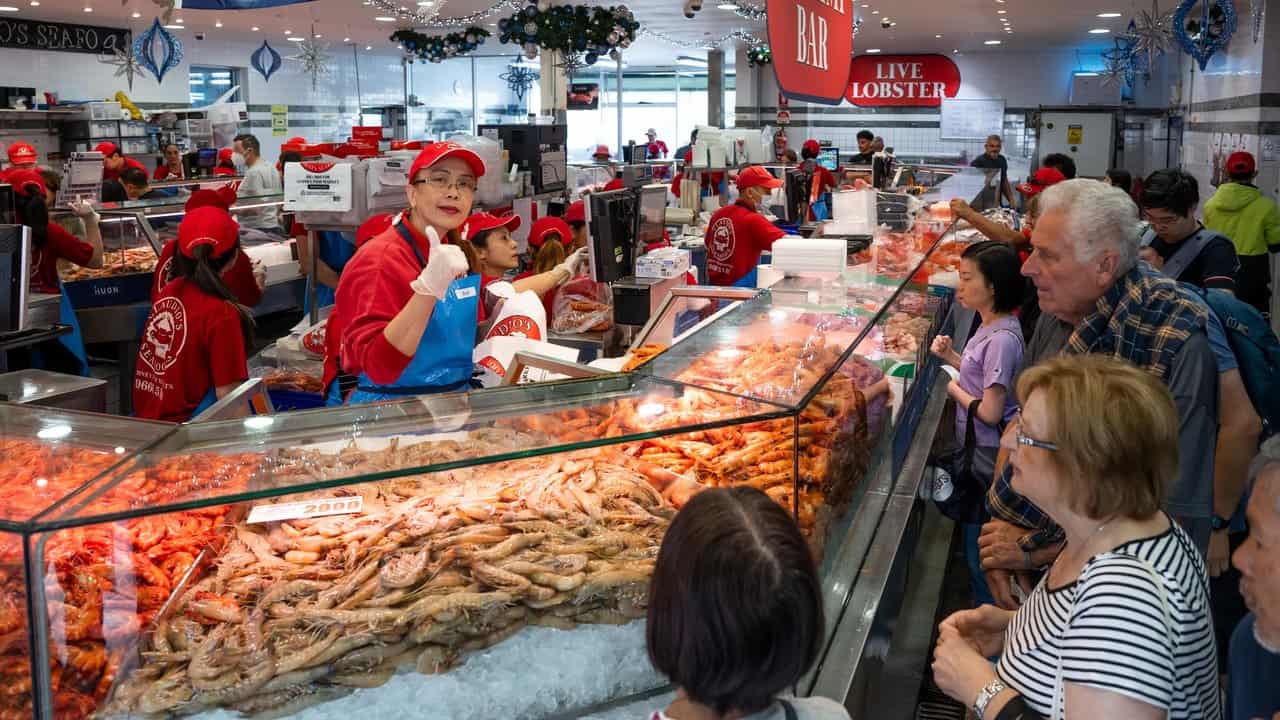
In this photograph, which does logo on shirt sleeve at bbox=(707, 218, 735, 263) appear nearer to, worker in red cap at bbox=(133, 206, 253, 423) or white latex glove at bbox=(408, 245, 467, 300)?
worker in red cap at bbox=(133, 206, 253, 423)

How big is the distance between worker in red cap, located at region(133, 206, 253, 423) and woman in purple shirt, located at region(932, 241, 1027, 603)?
2.75 m

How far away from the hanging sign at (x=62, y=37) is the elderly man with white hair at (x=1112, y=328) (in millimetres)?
19224

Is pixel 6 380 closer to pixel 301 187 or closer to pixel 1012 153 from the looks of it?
pixel 301 187

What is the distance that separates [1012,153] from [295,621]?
85.2ft

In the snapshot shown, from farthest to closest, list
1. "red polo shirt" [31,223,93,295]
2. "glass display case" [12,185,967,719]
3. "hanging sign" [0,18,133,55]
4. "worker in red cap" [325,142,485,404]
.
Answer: "hanging sign" [0,18,133,55] < "red polo shirt" [31,223,93,295] < "worker in red cap" [325,142,485,404] < "glass display case" [12,185,967,719]

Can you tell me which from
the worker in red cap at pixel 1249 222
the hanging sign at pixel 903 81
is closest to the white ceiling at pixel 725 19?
the hanging sign at pixel 903 81

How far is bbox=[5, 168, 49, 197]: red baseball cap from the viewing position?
6840 mm

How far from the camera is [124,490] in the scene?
70.0 inches

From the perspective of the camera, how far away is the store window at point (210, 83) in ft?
84.3

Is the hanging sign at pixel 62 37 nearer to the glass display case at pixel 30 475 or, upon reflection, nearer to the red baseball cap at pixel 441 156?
the red baseball cap at pixel 441 156

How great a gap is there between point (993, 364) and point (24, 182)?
240 inches

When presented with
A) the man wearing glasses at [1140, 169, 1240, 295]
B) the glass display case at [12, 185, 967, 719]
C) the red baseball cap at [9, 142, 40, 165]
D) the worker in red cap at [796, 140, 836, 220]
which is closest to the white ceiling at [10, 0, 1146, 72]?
the worker in red cap at [796, 140, 836, 220]

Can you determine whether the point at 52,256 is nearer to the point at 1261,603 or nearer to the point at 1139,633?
the point at 1139,633

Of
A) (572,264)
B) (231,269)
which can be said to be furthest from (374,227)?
(572,264)
